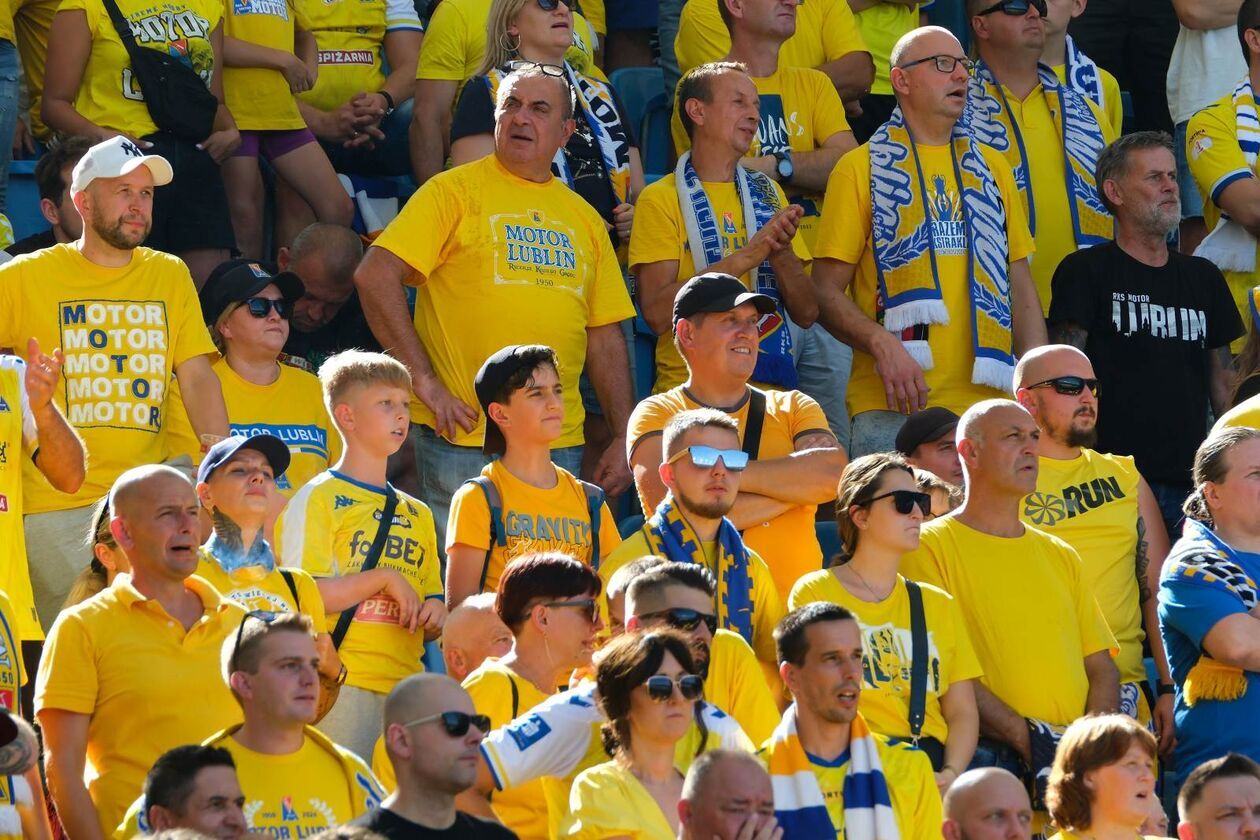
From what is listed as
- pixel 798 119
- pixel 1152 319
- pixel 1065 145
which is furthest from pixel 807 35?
pixel 1152 319

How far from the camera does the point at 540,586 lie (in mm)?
5609

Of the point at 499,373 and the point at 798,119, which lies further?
the point at 798,119

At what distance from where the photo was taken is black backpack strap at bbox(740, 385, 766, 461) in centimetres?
692

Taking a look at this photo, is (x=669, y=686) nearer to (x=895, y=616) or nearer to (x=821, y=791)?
(x=821, y=791)

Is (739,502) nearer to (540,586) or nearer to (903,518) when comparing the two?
(903,518)

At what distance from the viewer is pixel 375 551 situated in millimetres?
6387

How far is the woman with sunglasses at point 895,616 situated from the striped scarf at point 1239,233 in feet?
10.9

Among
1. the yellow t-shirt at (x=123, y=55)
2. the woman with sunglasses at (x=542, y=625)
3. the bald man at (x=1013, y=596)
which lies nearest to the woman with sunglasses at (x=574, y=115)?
the yellow t-shirt at (x=123, y=55)

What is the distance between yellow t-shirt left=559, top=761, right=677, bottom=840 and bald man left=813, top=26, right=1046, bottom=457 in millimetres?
3273

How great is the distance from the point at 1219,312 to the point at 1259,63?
4.30 ft

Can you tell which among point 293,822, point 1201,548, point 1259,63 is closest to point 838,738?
point 293,822

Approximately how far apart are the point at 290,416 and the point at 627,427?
119 cm

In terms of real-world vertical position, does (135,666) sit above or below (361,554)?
below

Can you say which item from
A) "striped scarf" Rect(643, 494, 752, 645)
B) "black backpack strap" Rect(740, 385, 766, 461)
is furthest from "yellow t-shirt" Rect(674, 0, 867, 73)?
"striped scarf" Rect(643, 494, 752, 645)
